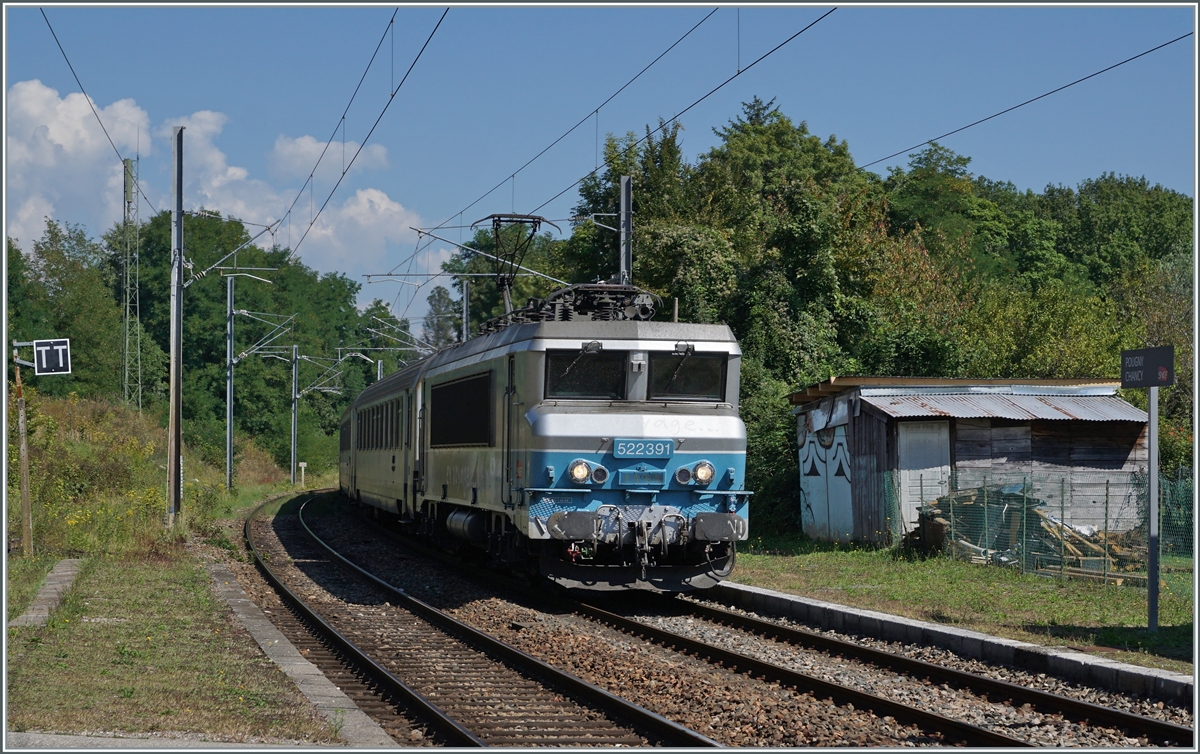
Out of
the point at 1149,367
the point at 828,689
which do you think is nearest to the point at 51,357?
the point at 828,689

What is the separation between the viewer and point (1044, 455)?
21688 millimetres

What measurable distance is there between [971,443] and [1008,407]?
0.94 meters

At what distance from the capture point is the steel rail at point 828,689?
26.2 feet

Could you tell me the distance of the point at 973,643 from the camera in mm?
11344

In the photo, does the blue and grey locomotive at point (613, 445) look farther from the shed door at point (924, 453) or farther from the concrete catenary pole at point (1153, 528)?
the shed door at point (924, 453)

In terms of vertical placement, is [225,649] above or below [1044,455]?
below

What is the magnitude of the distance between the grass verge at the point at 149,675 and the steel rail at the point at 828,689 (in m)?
3.86

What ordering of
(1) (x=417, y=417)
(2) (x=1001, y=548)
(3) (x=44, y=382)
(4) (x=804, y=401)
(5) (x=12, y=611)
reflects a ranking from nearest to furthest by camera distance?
(5) (x=12, y=611) → (2) (x=1001, y=548) → (1) (x=417, y=417) → (4) (x=804, y=401) → (3) (x=44, y=382)

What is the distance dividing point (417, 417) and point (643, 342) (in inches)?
278

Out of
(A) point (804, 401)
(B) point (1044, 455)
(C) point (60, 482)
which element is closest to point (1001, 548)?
(B) point (1044, 455)

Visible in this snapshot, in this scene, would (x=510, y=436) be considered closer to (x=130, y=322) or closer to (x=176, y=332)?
(x=176, y=332)

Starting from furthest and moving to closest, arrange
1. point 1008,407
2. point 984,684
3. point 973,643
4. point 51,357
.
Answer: point 1008,407 < point 51,357 < point 973,643 < point 984,684

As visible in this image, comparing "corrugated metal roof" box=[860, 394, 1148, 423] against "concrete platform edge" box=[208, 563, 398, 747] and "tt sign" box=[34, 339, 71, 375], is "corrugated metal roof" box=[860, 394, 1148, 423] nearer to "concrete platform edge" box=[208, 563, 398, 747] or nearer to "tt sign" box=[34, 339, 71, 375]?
"concrete platform edge" box=[208, 563, 398, 747]

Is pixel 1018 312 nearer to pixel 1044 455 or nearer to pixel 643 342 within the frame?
pixel 1044 455
